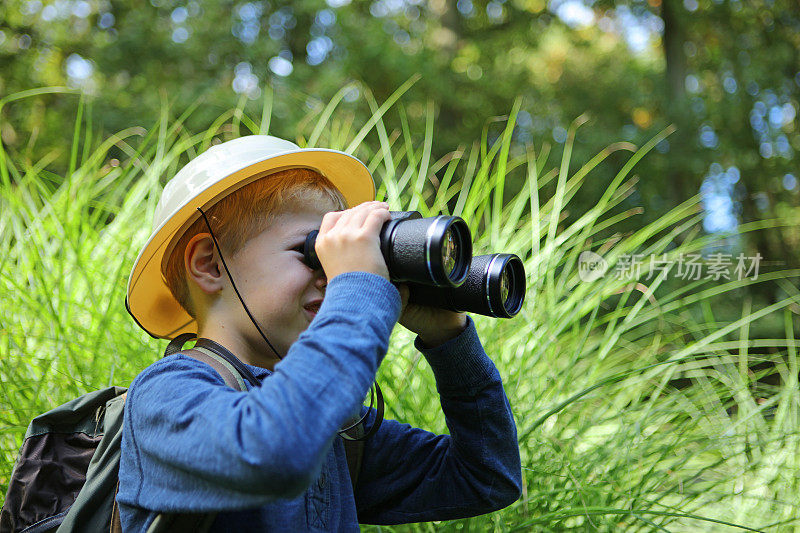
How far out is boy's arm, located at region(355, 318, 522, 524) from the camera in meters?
1.21

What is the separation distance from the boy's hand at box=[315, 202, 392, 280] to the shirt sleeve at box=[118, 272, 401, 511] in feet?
0.07

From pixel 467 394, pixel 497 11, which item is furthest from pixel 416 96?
pixel 467 394

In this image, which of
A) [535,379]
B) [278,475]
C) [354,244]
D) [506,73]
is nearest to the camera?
[278,475]

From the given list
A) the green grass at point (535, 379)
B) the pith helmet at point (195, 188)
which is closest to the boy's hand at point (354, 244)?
the pith helmet at point (195, 188)

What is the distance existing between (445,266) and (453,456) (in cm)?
44

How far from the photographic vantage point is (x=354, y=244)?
3.12ft

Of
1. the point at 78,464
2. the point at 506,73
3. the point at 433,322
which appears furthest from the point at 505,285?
the point at 506,73

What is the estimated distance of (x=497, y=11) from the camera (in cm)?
823

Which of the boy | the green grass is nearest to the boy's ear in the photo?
the boy

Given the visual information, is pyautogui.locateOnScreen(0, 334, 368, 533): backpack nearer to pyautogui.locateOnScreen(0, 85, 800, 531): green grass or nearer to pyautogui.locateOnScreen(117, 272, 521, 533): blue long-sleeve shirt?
pyautogui.locateOnScreen(117, 272, 521, 533): blue long-sleeve shirt

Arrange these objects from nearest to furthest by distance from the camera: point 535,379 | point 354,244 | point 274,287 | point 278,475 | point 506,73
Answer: point 278,475
point 354,244
point 274,287
point 535,379
point 506,73

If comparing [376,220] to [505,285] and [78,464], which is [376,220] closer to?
[505,285]

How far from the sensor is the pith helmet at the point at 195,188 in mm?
1138

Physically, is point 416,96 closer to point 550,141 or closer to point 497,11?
point 550,141
